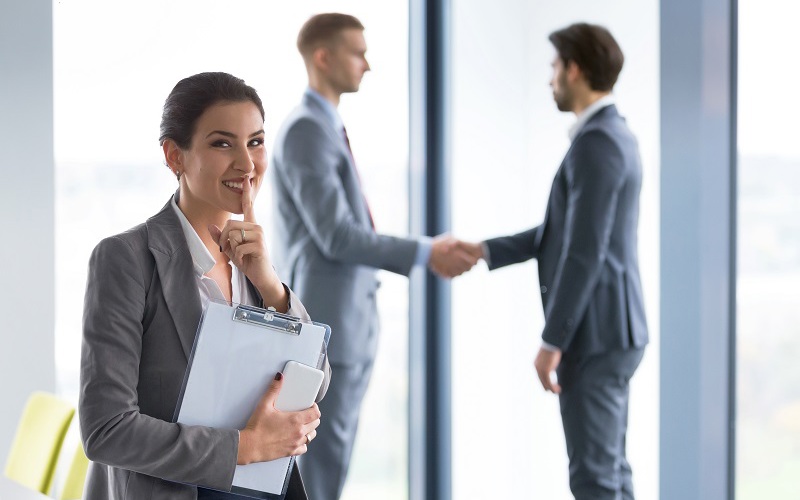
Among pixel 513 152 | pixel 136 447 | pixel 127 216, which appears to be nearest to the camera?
pixel 136 447

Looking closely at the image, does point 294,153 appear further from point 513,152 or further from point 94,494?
point 94,494

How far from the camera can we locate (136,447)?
4.34 feet

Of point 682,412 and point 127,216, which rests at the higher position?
point 127,216

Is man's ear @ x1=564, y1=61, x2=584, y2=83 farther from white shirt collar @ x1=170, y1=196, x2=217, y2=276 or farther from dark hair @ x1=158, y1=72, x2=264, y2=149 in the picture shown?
white shirt collar @ x1=170, y1=196, x2=217, y2=276

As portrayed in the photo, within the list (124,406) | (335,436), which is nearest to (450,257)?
(335,436)

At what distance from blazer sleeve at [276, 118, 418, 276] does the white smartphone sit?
2063 mm

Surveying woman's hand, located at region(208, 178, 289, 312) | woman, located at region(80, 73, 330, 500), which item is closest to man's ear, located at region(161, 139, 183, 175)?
woman, located at region(80, 73, 330, 500)

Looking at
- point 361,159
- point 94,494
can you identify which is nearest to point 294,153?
point 361,159

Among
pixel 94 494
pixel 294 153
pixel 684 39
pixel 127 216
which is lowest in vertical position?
pixel 94 494

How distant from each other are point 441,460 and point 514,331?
72cm

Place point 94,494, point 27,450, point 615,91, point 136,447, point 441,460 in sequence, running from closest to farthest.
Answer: point 136,447 → point 94,494 → point 27,450 → point 615,91 → point 441,460

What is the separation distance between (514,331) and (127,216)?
162cm

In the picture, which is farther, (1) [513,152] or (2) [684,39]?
(1) [513,152]

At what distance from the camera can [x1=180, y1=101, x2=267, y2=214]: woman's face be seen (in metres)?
1.57
